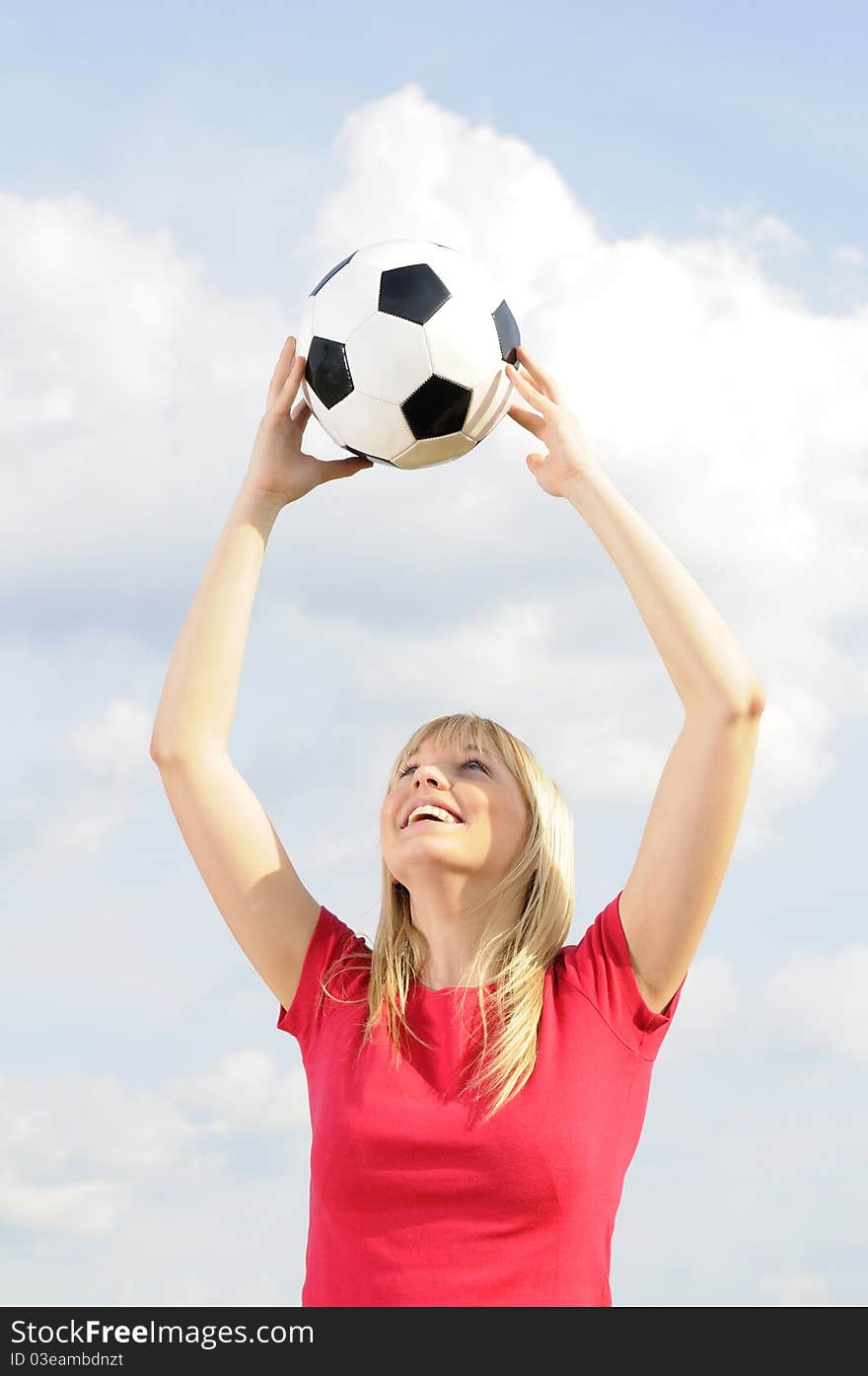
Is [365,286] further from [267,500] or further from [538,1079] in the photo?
[538,1079]

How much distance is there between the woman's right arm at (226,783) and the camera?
5035mm

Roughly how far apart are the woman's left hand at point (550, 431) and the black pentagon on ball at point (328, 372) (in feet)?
2.24

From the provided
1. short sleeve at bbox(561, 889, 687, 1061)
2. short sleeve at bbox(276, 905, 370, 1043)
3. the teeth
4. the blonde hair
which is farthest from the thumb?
short sleeve at bbox(561, 889, 687, 1061)

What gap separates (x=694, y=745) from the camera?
4.48 metres

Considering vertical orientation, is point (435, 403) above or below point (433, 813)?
above

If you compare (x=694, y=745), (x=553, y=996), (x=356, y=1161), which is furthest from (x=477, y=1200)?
(x=694, y=745)

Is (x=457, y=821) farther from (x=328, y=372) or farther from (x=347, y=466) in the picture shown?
(x=328, y=372)

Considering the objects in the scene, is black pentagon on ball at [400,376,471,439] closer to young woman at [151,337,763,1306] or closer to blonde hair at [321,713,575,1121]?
young woman at [151,337,763,1306]

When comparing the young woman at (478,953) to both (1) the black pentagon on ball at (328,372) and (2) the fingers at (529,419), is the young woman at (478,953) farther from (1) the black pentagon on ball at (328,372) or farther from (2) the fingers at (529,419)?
(1) the black pentagon on ball at (328,372)

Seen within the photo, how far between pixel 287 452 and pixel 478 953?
2.29 meters

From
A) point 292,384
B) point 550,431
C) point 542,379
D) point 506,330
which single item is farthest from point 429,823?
point 506,330

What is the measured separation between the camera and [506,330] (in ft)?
18.8

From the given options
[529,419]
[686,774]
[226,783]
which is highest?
[529,419]
